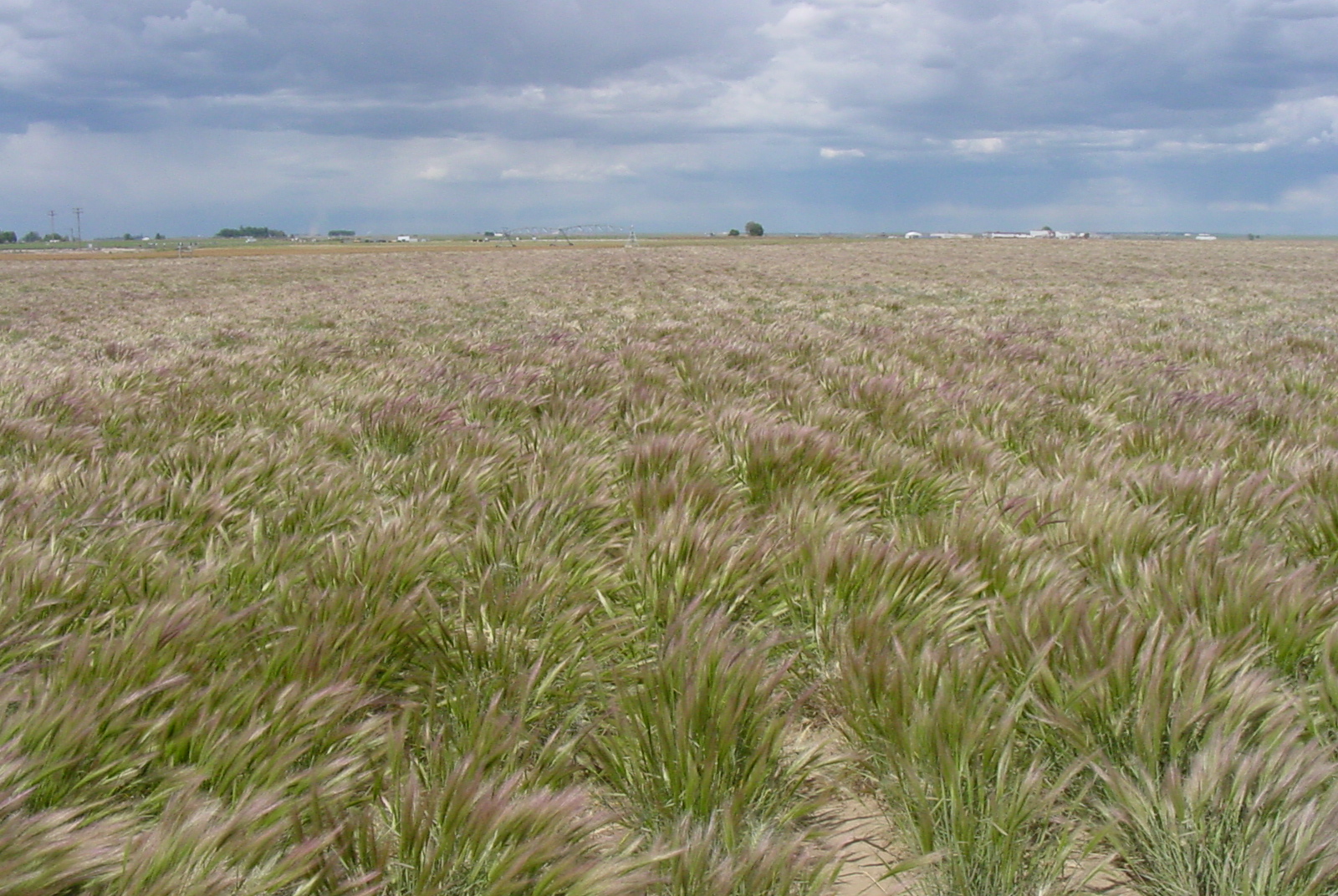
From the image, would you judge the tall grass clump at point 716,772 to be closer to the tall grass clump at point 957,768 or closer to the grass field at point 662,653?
the grass field at point 662,653

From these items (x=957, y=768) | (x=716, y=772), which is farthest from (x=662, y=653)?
(x=957, y=768)

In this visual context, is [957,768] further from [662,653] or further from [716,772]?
[662,653]

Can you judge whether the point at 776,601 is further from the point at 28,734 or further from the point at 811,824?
the point at 28,734

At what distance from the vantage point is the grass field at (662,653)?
1.39 metres

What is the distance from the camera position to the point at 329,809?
1.46 meters

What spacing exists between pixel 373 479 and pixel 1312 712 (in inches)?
139

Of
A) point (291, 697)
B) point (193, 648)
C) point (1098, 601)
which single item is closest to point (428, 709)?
point (291, 697)

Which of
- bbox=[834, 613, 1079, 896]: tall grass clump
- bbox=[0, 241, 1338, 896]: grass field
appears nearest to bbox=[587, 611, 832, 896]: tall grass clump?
bbox=[0, 241, 1338, 896]: grass field

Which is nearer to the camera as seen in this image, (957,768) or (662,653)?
(957,768)

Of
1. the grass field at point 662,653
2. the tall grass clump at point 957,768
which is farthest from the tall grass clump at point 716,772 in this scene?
the tall grass clump at point 957,768

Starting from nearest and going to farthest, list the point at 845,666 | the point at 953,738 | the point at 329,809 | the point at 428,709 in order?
the point at 329,809, the point at 953,738, the point at 428,709, the point at 845,666

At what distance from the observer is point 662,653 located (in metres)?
1.95

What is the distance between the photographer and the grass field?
1.39 m

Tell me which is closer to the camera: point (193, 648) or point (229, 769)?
point (229, 769)
